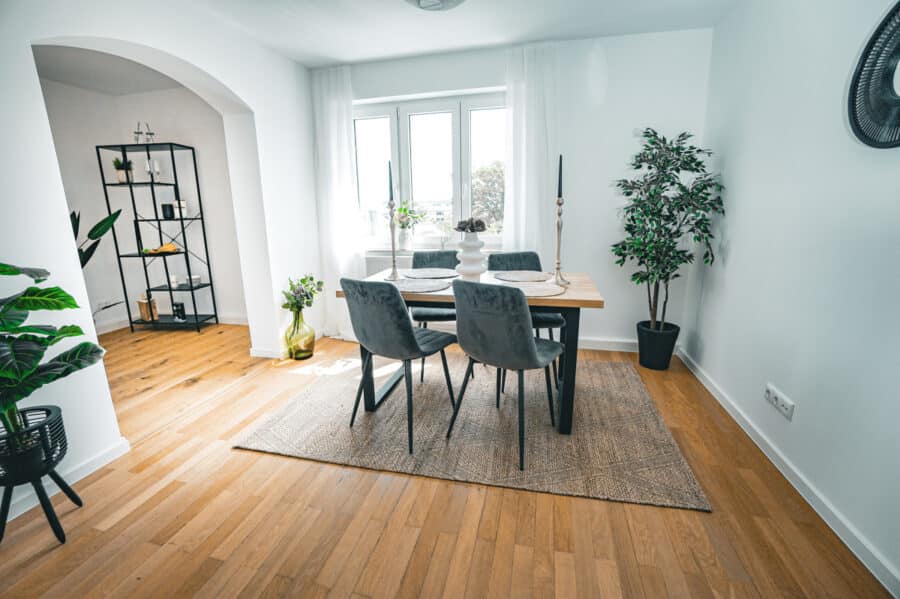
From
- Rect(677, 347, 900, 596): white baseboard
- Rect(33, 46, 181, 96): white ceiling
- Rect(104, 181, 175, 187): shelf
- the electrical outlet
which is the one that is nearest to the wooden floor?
Rect(677, 347, 900, 596): white baseboard

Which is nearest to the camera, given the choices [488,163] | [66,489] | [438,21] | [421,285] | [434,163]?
[66,489]

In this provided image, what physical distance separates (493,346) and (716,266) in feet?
6.34

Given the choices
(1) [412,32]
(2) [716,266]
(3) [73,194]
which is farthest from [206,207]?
(2) [716,266]

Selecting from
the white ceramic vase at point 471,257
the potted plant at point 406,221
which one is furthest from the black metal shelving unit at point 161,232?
the white ceramic vase at point 471,257

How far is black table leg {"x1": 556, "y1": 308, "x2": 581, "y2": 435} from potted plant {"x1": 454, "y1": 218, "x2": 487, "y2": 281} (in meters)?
0.64

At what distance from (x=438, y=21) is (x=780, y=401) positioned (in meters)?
3.09

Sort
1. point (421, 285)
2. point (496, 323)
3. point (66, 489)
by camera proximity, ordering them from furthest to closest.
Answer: point (421, 285) → point (496, 323) → point (66, 489)

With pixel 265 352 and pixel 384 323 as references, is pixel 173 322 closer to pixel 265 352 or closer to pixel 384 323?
pixel 265 352

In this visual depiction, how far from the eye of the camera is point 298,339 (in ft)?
11.2

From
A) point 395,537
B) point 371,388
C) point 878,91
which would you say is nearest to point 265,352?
point 371,388

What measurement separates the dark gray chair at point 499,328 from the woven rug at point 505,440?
0.20 metres

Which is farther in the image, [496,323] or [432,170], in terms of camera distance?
[432,170]

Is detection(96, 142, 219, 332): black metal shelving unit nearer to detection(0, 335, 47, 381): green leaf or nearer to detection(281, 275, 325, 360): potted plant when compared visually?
detection(281, 275, 325, 360): potted plant

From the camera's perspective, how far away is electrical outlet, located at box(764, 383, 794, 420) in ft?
6.16
